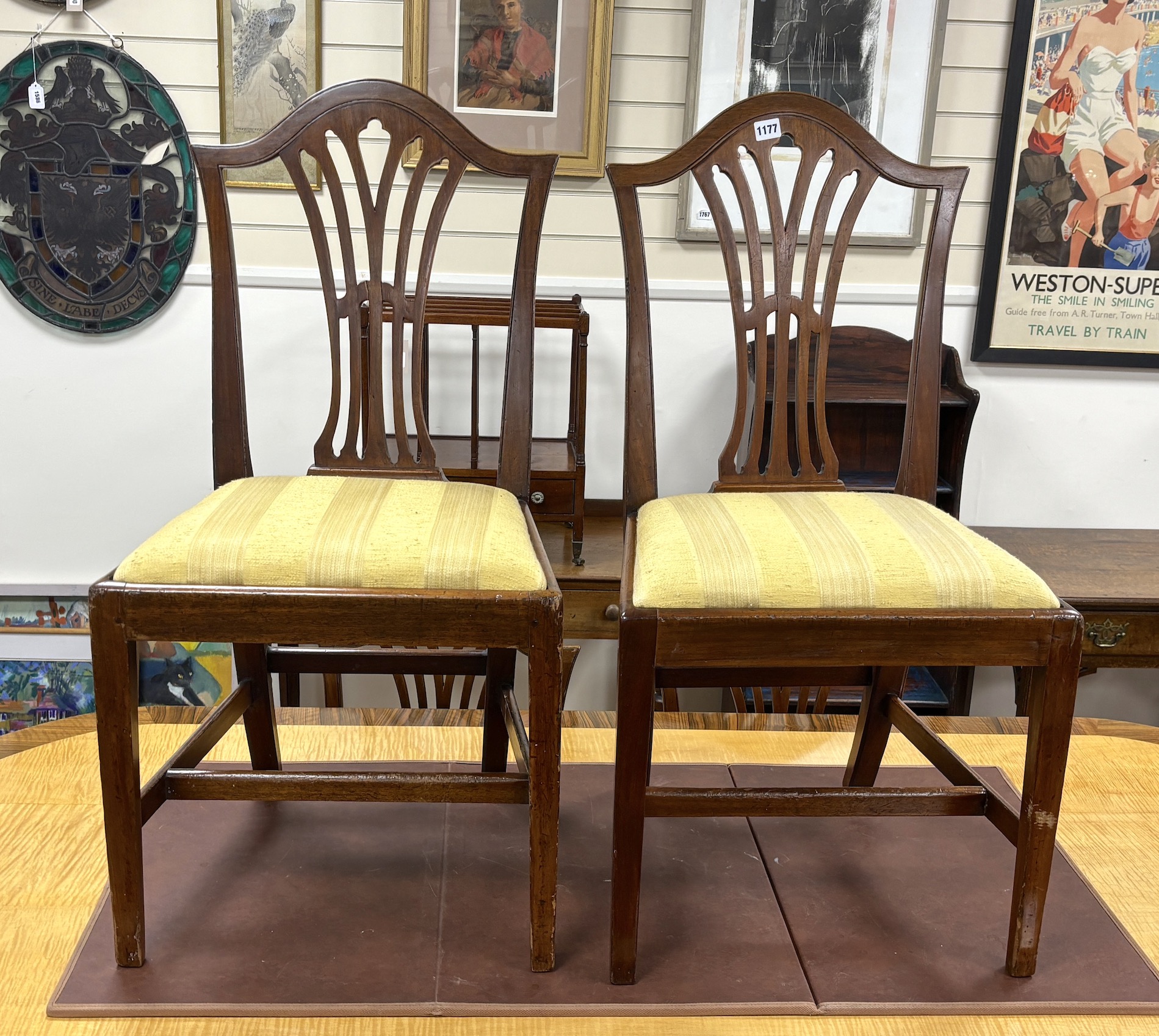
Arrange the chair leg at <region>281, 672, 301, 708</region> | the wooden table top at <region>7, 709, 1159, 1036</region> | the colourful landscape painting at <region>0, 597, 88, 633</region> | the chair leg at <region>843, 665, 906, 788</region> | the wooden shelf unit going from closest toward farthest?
the wooden table top at <region>7, 709, 1159, 1036</region>, the chair leg at <region>843, 665, 906, 788</region>, the chair leg at <region>281, 672, 301, 708</region>, the wooden shelf unit, the colourful landscape painting at <region>0, 597, 88, 633</region>

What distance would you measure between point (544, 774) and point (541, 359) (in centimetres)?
148

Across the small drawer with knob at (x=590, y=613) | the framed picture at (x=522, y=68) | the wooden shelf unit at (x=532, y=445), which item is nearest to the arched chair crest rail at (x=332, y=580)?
the wooden shelf unit at (x=532, y=445)

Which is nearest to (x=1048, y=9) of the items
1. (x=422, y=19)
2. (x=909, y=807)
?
(x=422, y=19)

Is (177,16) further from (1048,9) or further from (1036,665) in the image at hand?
(1036,665)

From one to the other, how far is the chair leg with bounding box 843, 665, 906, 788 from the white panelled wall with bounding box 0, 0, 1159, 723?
1129 mm

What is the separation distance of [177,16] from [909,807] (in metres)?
2.16

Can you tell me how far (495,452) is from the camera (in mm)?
2271

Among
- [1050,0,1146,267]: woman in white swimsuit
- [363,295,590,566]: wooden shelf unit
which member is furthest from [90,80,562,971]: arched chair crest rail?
[1050,0,1146,267]: woman in white swimsuit

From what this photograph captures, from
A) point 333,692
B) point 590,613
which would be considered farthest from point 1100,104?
point 333,692

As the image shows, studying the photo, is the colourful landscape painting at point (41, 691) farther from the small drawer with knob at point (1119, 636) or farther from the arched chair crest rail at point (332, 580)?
the small drawer with knob at point (1119, 636)

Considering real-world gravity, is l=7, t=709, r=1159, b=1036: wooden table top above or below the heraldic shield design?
below

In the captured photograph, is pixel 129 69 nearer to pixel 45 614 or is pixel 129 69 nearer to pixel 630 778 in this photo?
pixel 45 614

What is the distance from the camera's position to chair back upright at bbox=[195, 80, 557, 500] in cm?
134

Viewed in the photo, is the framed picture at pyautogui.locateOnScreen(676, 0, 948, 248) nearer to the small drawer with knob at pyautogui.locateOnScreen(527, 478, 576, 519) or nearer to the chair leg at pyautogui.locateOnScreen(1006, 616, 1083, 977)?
the small drawer with knob at pyautogui.locateOnScreen(527, 478, 576, 519)
